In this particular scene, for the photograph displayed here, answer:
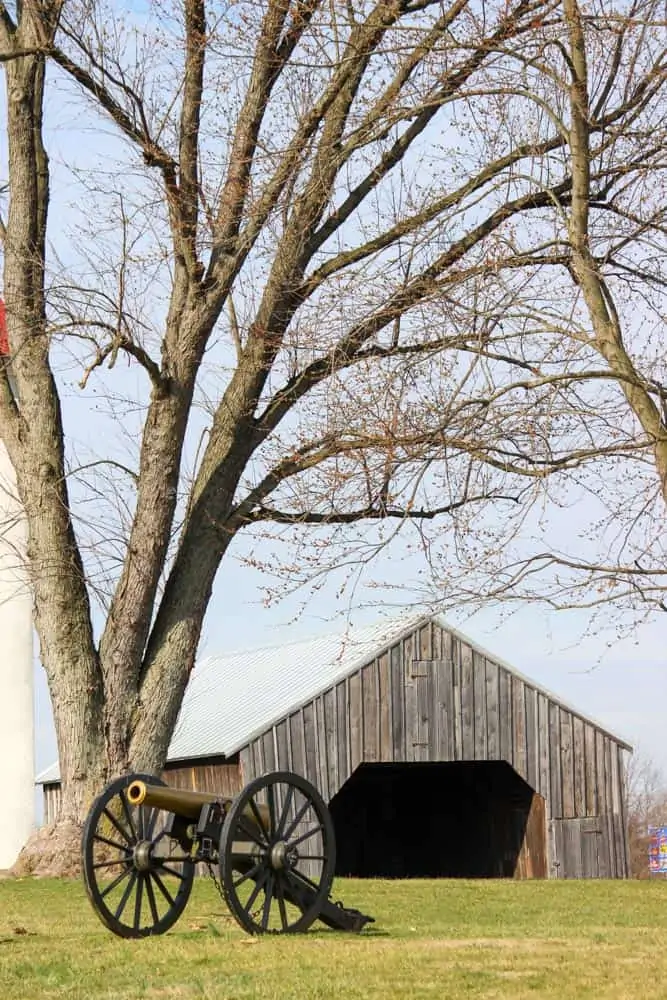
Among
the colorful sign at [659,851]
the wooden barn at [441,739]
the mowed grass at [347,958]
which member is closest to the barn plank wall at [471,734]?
the wooden barn at [441,739]

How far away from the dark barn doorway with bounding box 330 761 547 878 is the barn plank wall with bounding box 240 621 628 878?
630 mm

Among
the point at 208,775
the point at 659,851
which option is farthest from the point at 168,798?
the point at 659,851

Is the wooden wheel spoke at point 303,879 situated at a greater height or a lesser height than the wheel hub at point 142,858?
lesser

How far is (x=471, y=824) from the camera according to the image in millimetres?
29125

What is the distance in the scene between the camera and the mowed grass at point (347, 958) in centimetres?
727

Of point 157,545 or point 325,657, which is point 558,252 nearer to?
point 157,545

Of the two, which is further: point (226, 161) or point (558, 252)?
point (226, 161)

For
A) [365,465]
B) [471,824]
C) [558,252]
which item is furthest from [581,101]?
[471,824]

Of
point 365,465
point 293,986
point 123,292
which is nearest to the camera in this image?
point 293,986

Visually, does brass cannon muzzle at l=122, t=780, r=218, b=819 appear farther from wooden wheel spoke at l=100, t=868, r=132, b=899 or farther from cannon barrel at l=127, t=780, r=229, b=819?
wooden wheel spoke at l=100, t=868, r=132, b=899

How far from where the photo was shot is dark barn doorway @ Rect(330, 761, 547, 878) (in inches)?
1066

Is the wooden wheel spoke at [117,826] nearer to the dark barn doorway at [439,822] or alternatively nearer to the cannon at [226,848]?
the cannon at [226,848]

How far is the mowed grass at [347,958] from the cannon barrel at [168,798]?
768 mm

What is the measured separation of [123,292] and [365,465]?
11.6 ft
